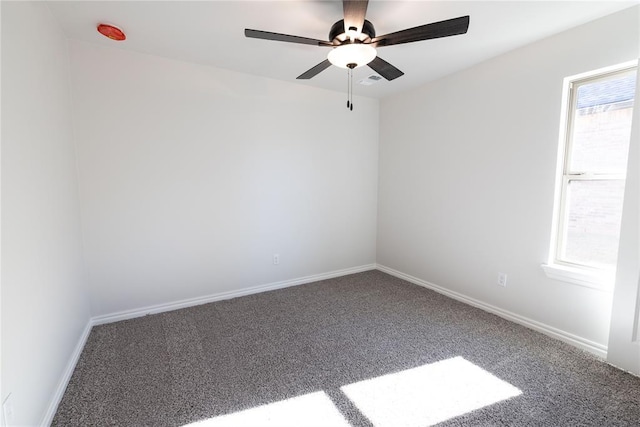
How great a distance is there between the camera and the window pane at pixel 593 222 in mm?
2123

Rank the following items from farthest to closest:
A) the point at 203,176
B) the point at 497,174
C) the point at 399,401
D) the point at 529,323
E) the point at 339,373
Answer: the point at 203,176 → the point at 497,174 → the point at 529,323 → the point at 339,373 → the point at 399,401

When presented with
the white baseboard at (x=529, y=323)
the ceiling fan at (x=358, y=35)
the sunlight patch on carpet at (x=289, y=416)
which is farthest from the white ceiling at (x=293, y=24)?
the sunlight patch on carpet at (x=289, y=416)

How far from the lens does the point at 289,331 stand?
2.52 metres

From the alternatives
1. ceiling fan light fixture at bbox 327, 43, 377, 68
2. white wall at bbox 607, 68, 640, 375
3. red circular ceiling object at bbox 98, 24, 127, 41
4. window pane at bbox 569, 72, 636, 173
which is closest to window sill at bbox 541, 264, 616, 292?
white wall at bbox 607, 68, 640, 375

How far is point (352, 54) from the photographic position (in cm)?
184

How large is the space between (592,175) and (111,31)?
378cm

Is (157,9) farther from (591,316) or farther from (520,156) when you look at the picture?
(591,316)

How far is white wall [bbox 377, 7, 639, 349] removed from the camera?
7.26ft

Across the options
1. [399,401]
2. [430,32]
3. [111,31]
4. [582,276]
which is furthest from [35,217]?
[582,276]

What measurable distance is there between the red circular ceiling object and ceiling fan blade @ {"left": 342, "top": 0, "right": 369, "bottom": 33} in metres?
1.73

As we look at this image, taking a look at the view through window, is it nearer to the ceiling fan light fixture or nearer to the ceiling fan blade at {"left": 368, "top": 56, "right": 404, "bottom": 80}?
the ceiling fan blade at {"left": 368, "top": 56, "right": 404, "bottom": 80}

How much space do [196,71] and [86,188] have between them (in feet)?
4.84

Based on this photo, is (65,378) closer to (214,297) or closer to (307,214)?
(214,297)

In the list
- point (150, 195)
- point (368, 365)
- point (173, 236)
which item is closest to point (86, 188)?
point (150, 195)
